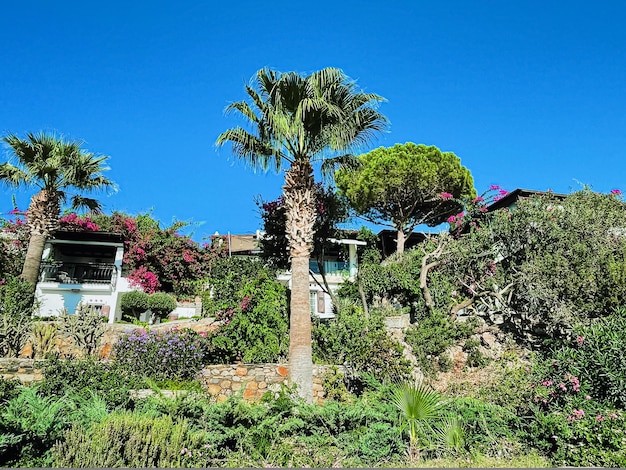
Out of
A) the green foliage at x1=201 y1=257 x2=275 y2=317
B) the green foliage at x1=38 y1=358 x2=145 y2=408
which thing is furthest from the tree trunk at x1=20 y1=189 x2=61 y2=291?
the green foliage at x1=38 y1=358 x2=145 y2=408

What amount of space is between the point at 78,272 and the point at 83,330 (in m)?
18.2

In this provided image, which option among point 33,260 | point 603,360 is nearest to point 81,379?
point 33,260

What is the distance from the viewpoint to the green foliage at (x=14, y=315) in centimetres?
1277

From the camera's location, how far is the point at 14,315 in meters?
13.6

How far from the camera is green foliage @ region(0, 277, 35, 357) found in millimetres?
12766

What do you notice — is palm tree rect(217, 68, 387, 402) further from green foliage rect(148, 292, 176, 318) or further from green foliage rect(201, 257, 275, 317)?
green foliage rect(148, 292, 176, 318)

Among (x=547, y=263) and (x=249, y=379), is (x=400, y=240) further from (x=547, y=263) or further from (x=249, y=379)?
(x=249, y=379)

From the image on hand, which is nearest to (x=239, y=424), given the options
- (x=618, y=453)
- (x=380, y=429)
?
(x=380, y=429)

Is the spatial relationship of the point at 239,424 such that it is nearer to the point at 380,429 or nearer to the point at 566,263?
the point at 380,429

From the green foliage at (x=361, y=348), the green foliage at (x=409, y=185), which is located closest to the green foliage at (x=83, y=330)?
the green foliage at (x=361, y=348)

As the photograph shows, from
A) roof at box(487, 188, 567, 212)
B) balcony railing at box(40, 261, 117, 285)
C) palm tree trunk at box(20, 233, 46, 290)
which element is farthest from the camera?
balcony railing at box(40, 261, 117, 285)

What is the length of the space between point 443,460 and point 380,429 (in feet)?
3.73

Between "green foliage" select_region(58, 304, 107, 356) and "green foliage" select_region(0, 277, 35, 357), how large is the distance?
3.63 ft

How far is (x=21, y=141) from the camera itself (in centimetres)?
1725
